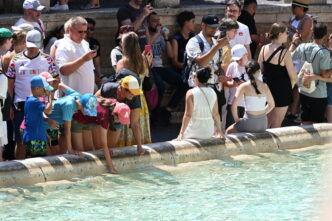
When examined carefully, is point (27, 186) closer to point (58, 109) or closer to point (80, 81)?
point (58, 109)

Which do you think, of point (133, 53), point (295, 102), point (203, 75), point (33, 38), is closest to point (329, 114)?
point (295, 102)

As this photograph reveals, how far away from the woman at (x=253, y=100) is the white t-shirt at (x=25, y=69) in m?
2.38

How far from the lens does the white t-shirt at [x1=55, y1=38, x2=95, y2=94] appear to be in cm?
924

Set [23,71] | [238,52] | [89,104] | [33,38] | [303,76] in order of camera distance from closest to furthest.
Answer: [89,104] → [23,71] → [33,38] → [238,52] → [303,76]

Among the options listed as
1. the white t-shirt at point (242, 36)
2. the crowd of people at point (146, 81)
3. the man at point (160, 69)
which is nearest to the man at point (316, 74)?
the crowd of people at point (146, 81)

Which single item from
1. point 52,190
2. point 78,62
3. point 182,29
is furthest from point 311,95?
point 52,190

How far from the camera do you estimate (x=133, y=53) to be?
9.20 meters

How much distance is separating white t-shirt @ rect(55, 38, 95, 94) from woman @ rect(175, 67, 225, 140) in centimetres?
118

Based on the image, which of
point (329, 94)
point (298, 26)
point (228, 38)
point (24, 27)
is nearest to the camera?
point (24, 27)

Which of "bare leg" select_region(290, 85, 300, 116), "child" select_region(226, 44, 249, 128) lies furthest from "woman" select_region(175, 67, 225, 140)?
"bare leg" select_region(290, 85, 300, 116)

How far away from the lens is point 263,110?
10.3 metres

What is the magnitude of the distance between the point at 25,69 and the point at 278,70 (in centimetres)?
361

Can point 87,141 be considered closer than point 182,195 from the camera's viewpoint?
No

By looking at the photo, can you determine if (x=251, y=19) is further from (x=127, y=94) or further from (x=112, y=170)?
(x=112, y=170)
